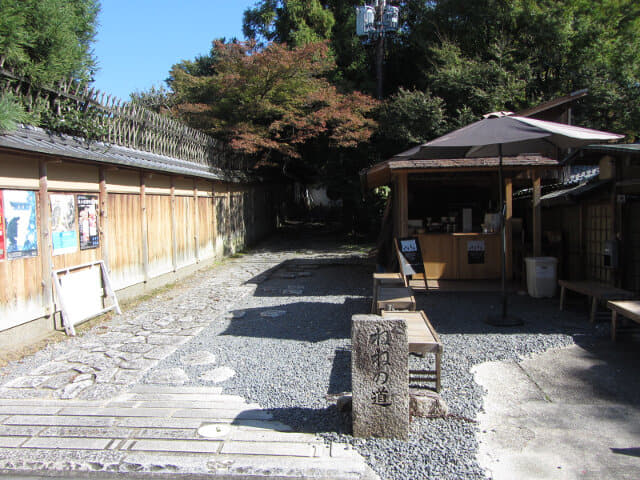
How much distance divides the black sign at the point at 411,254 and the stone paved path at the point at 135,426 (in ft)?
14.0

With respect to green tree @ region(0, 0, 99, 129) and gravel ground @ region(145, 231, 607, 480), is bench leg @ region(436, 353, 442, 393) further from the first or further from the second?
green tree @ region(0, 0, 99, 129)

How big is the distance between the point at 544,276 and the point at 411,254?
7.69ft

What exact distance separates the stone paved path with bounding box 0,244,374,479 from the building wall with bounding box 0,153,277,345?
83cm

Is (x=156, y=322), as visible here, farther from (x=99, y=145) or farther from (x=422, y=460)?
(x=422, y=460)

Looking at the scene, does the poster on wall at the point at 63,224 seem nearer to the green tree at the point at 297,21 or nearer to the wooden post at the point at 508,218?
the wooden post at the point at 508,218

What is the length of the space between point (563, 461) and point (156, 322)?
602 cm

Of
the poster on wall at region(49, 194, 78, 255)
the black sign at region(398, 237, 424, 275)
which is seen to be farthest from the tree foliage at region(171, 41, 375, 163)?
the poster on wall at region(49, 194, 78, 255)

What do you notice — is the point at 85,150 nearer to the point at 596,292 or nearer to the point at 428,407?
the point at 428,407

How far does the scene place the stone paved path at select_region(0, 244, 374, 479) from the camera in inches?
133

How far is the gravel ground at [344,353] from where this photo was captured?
139 inches

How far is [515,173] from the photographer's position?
32.3 ft

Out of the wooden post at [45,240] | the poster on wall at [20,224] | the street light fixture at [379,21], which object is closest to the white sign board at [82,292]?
the wooden post at [45,240]

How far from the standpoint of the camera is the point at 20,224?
5.93m

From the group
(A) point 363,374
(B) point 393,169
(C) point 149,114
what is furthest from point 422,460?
(C) point 149,114
